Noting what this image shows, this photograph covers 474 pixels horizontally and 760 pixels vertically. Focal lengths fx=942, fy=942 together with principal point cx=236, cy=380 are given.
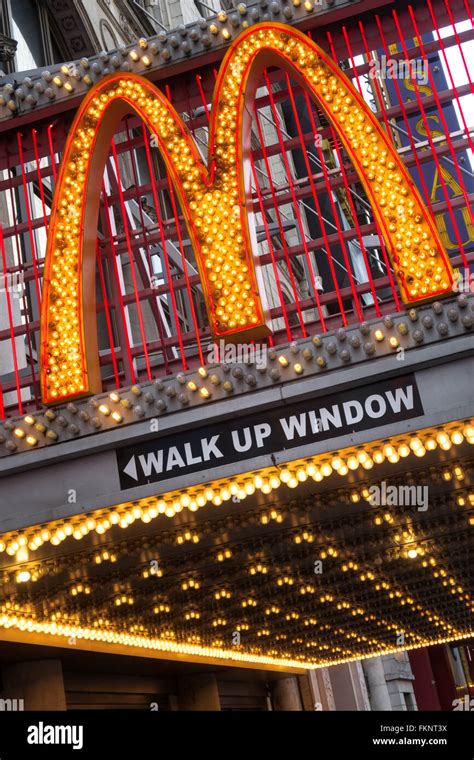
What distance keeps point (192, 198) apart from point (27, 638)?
776 cm

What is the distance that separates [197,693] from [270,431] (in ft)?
46.6

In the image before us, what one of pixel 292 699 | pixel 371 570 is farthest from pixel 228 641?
pixel 292 699

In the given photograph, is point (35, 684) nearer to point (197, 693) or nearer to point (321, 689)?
point (197, 693)

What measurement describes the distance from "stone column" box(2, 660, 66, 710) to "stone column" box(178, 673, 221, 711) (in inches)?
236

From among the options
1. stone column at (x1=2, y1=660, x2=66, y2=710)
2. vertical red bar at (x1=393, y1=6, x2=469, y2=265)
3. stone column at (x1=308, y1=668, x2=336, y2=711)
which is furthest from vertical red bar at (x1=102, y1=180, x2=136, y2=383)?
stone column at (x1=308, y1=668, x2=336, y2=711)

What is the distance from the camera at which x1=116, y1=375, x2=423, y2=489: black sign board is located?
26.6 feet

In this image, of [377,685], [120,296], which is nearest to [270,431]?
[120,296]

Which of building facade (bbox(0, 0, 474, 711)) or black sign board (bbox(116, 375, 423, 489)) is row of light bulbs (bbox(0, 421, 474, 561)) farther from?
black sign board (bbox(116, 375, 423, 489))

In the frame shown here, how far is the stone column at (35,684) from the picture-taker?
15.2 metres

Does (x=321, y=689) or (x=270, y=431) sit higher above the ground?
(x=270, y=431)

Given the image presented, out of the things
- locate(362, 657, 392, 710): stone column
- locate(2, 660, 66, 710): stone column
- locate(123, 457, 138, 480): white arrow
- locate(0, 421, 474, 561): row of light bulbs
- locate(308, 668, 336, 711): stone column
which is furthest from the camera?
locate(362, 657, 392, 710): stone column

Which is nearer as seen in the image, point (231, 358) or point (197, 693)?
point (231, 358)

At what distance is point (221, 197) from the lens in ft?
30.0

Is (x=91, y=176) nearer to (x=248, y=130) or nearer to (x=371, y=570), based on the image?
(x=248, y=130)
